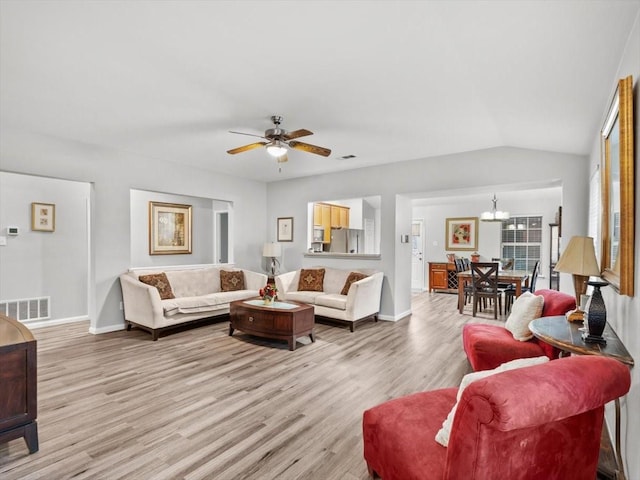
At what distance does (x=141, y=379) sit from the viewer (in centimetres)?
319

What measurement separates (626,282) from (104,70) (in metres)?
3.54

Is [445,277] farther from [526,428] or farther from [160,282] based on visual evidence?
[526,428]

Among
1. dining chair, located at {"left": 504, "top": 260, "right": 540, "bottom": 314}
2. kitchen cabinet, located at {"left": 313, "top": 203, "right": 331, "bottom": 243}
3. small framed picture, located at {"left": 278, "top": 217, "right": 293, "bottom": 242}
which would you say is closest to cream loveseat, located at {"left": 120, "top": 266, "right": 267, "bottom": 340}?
small framed picture, located at {"left": 278, "top": 217, "right": 293, "bottom": 242}

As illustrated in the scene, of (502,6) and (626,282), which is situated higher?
(502,6)

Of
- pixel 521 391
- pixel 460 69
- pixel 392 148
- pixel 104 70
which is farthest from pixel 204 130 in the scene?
pixel 521 391

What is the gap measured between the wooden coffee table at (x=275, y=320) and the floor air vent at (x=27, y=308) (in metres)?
3.09

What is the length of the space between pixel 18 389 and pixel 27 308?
13.0 feet

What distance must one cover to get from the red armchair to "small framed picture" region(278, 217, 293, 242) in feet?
18.0

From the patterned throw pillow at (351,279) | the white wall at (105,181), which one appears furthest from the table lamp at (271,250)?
the patterned throw pillow at (351,279)

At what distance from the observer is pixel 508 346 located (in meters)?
2.96

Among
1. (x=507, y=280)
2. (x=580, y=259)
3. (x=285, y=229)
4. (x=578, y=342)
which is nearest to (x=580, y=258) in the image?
(x=580, y=259)

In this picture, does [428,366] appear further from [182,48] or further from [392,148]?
[182,48]

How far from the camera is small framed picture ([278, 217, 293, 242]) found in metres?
6.80

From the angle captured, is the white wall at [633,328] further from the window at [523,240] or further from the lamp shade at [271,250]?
the window at [523,240]
